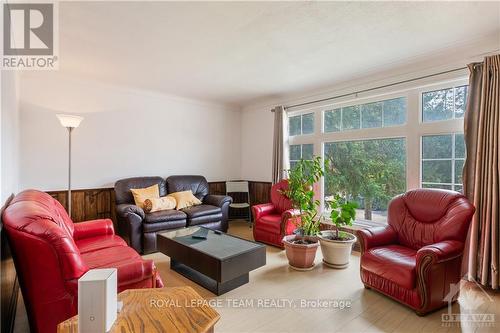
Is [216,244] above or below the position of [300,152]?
below

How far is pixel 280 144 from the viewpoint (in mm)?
4746

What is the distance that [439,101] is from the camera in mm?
3121

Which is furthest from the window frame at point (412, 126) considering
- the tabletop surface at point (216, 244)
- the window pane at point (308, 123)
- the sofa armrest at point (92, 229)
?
the sofa armrest at point (92, 229)

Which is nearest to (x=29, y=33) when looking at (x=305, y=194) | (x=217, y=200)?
(x=217, y=200)

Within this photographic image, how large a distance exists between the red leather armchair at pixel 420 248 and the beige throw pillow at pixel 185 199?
2787 mm

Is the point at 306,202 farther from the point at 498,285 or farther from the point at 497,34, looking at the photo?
the point at 497,34

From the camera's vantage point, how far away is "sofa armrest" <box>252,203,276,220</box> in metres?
4.02

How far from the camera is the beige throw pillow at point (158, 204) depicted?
381 cm

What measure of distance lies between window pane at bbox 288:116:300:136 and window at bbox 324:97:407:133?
596 mm

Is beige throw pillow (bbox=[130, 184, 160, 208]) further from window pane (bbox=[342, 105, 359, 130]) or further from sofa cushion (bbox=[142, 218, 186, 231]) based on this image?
window pane (bbox=[342, 105, 359, 130])

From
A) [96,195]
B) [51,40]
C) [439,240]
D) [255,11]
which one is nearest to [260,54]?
[255,11]

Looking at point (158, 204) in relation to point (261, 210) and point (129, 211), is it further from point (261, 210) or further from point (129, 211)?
point (261, 210)

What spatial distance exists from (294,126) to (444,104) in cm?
234

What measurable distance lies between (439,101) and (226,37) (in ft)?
8.85
